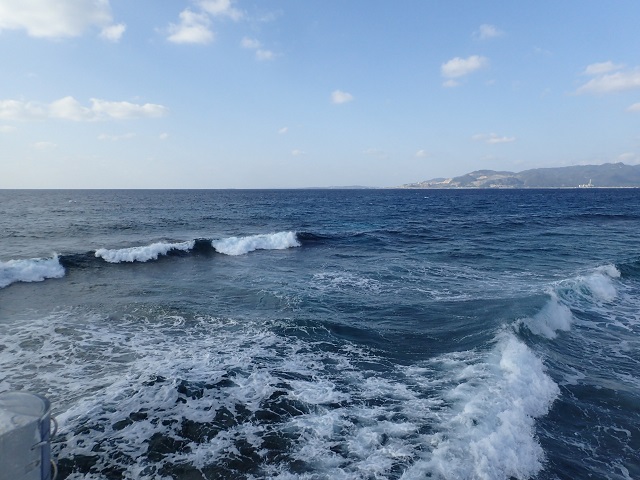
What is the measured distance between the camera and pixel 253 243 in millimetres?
26859

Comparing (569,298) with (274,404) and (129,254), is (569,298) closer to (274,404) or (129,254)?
(274,404)

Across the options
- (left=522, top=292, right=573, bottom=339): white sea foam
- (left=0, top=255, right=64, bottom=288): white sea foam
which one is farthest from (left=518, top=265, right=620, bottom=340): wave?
(left=0, top=255, right=64, bottom=288): white sea foam

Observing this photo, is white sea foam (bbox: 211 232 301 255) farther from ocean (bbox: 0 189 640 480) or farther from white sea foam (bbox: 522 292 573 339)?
white sea foam (bbox: 522 292 573 339)

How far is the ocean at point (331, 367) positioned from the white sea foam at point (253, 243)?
200 inches

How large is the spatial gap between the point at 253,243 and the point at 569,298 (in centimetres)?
1939

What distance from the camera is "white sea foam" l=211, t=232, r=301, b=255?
25250 mm

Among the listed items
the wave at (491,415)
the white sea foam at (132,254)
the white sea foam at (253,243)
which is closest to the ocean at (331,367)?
the wave at (491,415)

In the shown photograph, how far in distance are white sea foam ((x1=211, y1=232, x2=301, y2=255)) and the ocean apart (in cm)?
507

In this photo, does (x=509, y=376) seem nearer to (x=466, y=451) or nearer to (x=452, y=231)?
(x=466, y=451)

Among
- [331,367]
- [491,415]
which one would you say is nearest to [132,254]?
[331,367]

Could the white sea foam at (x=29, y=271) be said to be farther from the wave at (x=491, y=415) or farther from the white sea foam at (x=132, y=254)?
the wave at (x=491, y=415)

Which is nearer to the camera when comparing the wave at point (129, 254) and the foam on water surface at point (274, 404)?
the foam on water surface at point (274, 404)

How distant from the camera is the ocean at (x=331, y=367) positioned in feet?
19.2

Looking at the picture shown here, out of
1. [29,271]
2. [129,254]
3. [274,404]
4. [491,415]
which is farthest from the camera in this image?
[129,254]
